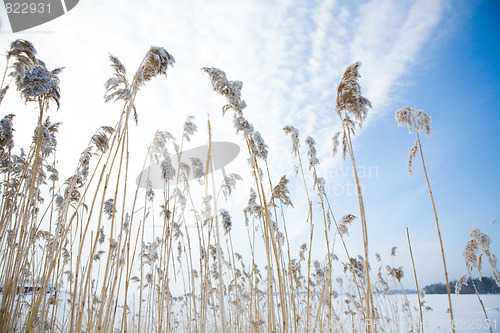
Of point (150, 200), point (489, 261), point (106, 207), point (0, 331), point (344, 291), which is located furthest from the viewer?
point (344, 291)

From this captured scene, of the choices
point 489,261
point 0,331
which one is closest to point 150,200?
point 0,331

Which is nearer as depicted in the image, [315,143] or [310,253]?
[310,253]

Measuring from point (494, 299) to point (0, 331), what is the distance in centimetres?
711

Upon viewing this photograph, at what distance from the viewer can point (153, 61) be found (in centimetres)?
186

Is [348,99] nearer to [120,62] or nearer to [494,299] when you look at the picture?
[120,62]

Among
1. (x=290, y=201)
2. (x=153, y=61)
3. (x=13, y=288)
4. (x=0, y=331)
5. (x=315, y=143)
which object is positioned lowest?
(x=0, y=331)

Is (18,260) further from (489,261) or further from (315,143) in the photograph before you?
(489,261)

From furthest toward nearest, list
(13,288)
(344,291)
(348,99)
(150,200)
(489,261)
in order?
(344,291) < (150,200) < (489,261) < (348,99) < (13,288)

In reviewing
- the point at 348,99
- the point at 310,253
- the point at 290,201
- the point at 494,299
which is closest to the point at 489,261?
the point at 310,253

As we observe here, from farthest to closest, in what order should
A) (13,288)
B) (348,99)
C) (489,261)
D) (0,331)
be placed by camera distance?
(489,261)
(348,99)
(13,288)
(0,331)

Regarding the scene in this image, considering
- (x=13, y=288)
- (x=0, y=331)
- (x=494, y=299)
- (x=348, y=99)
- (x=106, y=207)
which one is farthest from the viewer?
(x=494, y=299)

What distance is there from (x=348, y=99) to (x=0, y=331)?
3.12 m

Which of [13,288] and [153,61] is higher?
[153,61]

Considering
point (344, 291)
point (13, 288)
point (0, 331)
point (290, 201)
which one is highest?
point (290, 201)
